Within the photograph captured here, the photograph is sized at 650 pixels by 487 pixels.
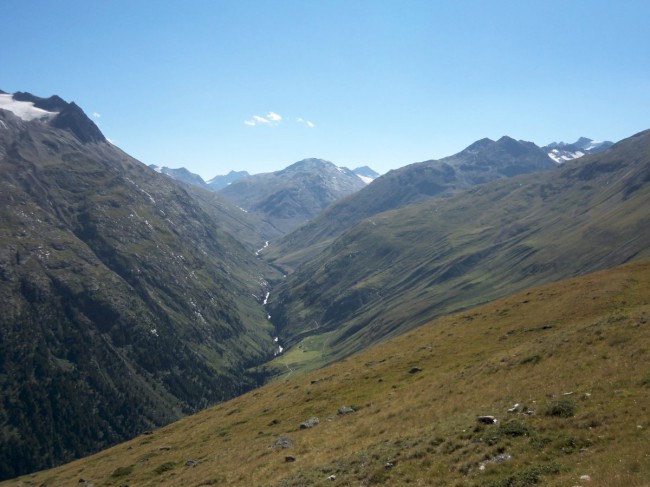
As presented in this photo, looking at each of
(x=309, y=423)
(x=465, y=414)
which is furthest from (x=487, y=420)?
(x=309, y=423)

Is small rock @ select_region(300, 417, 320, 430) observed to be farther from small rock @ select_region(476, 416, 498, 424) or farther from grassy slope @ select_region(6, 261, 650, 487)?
small rock @ select_region(476, 416, 498, 424)

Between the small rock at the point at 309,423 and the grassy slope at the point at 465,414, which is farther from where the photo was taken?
the small rock at the point at 309,423

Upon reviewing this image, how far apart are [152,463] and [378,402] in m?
34.1

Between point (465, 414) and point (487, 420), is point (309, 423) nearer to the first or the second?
point (465, 414)

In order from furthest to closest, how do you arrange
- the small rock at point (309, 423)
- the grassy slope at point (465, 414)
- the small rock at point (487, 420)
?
the small rock at point (309, 423)
the small rock at point (487, 420)
the grassy slope at point (465, 414)

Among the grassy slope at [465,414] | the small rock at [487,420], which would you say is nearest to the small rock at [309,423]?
the grassy slope at [465,414]

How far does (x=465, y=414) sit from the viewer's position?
32.2 m

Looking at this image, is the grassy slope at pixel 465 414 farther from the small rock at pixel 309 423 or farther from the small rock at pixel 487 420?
the small rock at pixel 309 423

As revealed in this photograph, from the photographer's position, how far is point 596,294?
204 ft

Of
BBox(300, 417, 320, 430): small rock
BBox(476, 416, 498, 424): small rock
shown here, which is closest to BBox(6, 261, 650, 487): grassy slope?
BBox(476, 416, 498, 424): small rock

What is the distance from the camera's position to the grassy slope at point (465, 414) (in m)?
22.9

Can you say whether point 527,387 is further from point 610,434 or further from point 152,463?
point 152,463

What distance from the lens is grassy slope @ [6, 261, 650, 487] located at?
75.3 ft

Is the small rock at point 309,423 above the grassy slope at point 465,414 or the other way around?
the other way around
